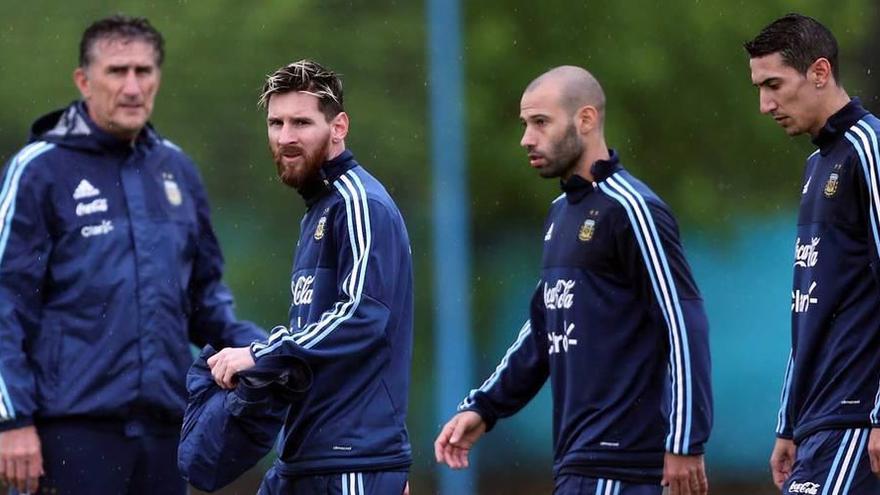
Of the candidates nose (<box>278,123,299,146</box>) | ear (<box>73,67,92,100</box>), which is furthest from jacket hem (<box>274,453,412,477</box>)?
ear (<box>73,67,92,100</box>)

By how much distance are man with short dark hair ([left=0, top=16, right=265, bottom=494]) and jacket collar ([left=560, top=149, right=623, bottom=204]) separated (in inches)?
61.9

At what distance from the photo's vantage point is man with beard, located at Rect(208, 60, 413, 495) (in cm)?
543

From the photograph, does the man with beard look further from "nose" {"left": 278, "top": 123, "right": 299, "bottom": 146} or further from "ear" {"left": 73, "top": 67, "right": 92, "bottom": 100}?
"ear" {"left": 73, "top": 67, "right": 92, "bottom": 100}

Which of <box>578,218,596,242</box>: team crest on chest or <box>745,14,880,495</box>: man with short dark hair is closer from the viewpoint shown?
<box>745,14,880,495</box>: man with short dark hair

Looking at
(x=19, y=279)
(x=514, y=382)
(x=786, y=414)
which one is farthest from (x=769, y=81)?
(x=19, y=279)

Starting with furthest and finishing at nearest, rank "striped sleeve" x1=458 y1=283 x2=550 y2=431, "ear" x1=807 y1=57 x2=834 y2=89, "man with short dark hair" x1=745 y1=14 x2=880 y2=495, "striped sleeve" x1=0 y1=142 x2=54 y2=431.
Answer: "striped sleeve" x1=0 y1=142 x2=54 y2=431, "striped sleeve" x1=458 y1=283 x2=550 y2=431, "ear" x1=807 y1=57 x2=834 y2=89, "man with short dark hair" x1=745 y1=14 x2=880 y2=495

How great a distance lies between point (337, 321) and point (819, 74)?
1706 millimetres

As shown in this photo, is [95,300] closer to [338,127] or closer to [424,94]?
[338,127]

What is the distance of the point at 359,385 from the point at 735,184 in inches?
219

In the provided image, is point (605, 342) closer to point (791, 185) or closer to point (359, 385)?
point (359, 385)

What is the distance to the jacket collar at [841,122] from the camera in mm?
5617

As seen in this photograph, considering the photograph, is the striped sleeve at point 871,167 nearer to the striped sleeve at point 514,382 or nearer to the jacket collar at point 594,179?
the jacket collar at point 594,179

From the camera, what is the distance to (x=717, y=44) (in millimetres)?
10633

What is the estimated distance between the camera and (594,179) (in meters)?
5.85
